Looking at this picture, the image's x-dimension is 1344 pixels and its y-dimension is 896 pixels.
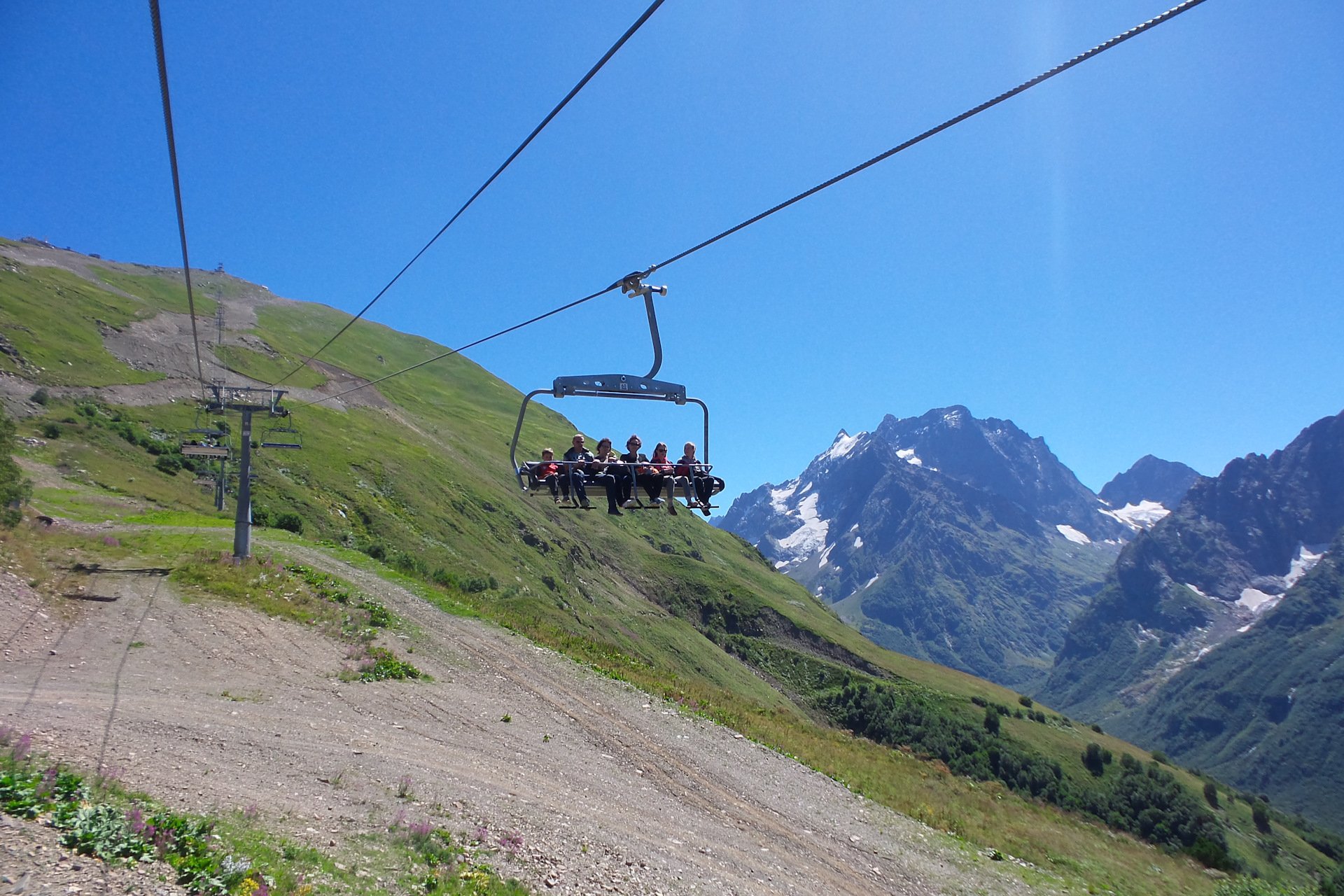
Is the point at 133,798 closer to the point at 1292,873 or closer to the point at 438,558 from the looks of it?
the point at 438,558

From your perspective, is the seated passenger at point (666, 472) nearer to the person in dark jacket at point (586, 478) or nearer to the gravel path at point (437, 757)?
the person in dark jacket at point (586, 478)

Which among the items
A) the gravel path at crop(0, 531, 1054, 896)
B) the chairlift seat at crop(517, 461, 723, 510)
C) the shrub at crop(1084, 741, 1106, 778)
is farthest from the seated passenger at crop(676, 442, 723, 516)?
the shrub at crop(1084, 741, 1106, 778)

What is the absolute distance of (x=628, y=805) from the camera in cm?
1908

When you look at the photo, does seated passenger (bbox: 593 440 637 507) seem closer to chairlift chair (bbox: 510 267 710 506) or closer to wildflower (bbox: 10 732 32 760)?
chairlift chair (bbox: 510 267 710 506)

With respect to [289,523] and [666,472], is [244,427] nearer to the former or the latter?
[289,523]

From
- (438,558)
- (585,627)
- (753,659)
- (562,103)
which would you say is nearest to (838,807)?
(562,103)

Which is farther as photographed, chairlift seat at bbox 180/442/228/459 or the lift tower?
chairlift seat at bbox 180/442/228/459

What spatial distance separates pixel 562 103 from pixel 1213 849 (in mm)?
46885

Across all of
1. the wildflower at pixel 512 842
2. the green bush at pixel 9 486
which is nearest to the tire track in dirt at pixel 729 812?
the wildflower at pixel 512 842

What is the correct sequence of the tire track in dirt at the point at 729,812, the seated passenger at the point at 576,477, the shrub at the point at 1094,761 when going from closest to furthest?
the tire track in dirt at the point at 729,812 < the seated passenger at the point at 576,477 < the shrub at the point at 1094,761

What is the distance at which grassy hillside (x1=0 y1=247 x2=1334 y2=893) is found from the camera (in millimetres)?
30469

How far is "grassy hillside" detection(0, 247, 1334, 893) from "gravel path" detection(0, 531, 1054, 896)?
4.16m

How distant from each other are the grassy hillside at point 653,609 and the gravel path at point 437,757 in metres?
4.16

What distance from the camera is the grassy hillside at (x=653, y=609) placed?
100.0ft
